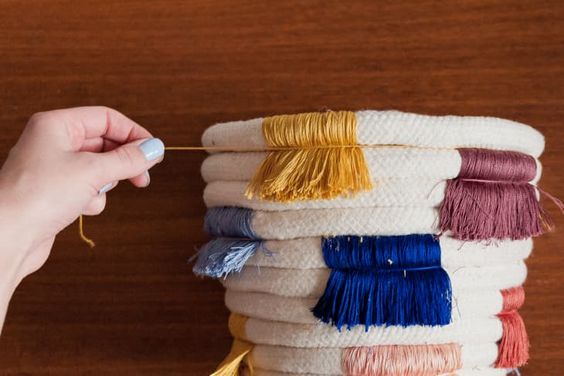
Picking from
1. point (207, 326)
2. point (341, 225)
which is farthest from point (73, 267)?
point (341, 225)

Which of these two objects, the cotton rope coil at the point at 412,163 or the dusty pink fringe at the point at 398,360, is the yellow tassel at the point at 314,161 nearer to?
the cotton rope coil at the point at 412,163

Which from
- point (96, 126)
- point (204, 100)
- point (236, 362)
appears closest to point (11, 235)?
point (96, 126)

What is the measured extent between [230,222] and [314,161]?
0.43ft

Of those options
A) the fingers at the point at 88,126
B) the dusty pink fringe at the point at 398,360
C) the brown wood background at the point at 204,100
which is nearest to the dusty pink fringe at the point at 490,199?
the dusty pink fringe at the point at 398,360

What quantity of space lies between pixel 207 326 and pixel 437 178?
0.45 meters

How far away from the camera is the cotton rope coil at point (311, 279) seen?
0.69m

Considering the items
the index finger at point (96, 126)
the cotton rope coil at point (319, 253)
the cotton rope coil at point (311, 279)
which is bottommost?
the cotton rope coil at point (311, 279)

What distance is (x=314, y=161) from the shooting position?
2.22ft

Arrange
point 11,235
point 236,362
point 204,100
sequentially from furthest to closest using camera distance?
point 204,100, point 236,362, point 11,235

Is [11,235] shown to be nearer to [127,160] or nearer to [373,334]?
[127,160]

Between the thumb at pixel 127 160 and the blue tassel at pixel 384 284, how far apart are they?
0.22 m

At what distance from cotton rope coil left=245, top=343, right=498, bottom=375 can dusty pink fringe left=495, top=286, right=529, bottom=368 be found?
1 cm

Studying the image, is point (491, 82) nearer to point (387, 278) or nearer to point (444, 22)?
point (444, 22)

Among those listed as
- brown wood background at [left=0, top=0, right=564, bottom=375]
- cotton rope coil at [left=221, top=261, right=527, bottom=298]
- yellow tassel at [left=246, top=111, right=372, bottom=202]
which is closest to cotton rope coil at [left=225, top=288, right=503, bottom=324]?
cotton rope coil at [left=221, top=261, right=527, bottom=298]
